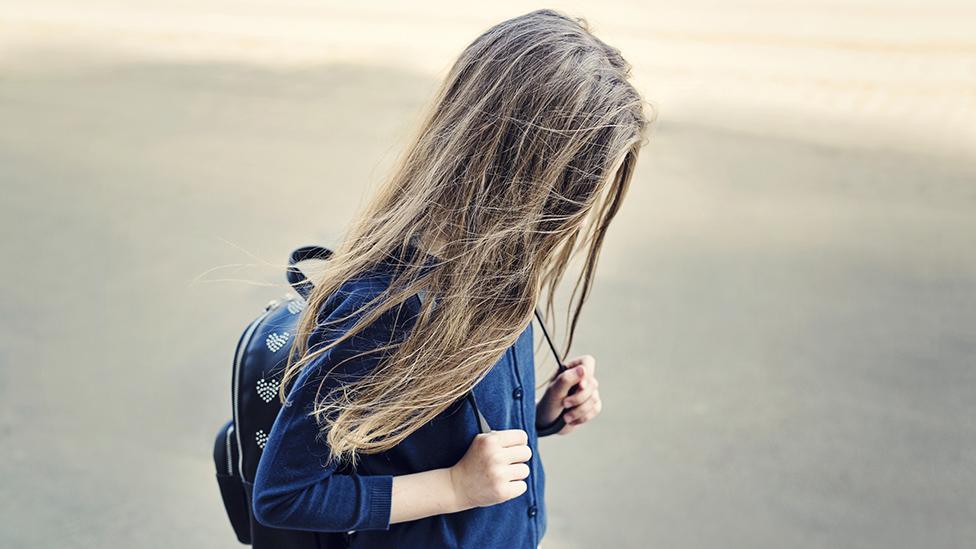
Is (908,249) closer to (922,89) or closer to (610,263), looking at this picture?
(610,263)

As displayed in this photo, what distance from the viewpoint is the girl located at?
95cm

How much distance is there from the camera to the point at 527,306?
3.27ft

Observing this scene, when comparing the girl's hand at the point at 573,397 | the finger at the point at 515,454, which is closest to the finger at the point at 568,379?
the girl's hand at the point at 573,397

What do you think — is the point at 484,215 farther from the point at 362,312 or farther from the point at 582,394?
the point at 582,394

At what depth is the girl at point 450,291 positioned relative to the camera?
0.95m

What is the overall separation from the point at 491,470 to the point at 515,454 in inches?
1.5

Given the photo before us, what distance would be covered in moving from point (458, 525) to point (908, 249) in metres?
2.72

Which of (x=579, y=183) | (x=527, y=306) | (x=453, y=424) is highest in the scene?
(x=579, y=183)

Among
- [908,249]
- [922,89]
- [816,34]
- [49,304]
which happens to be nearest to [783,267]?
[908,249]

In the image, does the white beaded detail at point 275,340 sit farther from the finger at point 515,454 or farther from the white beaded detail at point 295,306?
the finger at point 515,454

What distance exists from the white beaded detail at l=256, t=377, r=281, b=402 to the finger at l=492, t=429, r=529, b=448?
0.86 ft

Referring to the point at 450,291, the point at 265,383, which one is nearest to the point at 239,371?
the point at 265,383

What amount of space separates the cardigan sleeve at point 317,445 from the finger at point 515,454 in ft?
0.49

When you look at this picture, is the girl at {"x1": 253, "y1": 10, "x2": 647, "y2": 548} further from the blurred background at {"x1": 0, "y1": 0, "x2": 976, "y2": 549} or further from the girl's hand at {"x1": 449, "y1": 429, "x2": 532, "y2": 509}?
the blurred background at {"x1": 0, "y1": 0, "x2": 976, "y2": 549}
